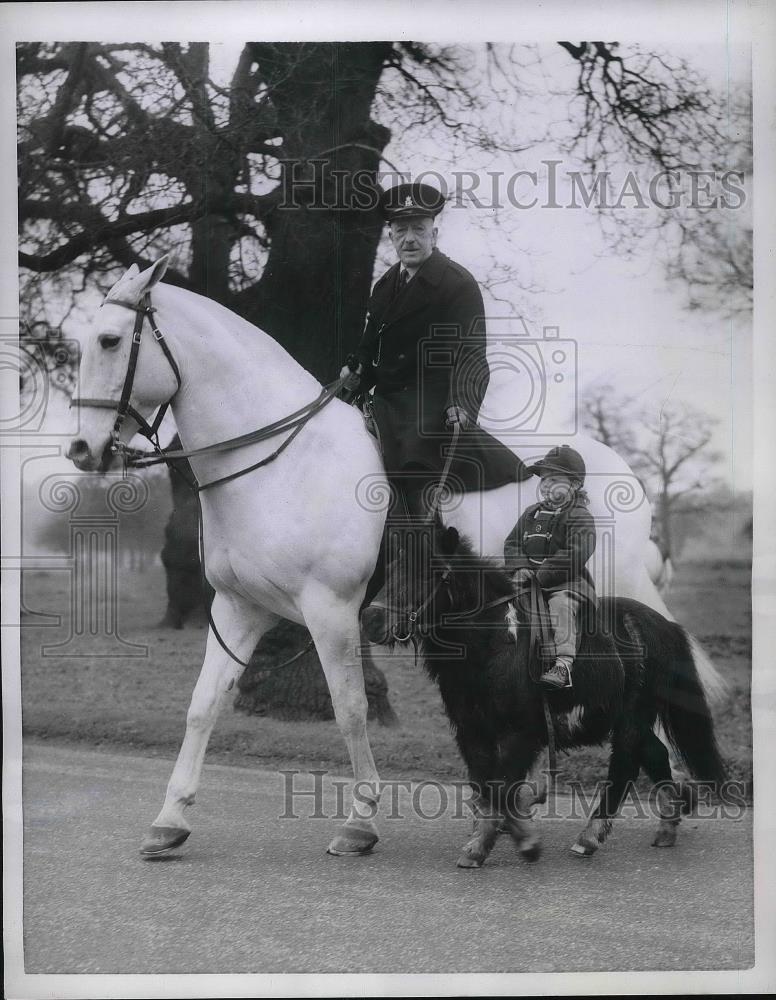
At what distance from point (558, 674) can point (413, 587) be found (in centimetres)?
66

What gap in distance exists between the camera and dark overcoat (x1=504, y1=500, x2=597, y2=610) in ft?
14.4

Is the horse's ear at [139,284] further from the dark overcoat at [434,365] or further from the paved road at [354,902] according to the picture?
the paved road at [354,902]

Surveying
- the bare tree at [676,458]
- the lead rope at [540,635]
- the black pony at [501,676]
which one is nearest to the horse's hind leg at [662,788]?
the black pony at [501,676]

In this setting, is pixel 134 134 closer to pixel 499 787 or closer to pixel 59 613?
pixel 59 613

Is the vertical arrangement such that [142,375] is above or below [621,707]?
above

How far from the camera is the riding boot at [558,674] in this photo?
13.9 feet

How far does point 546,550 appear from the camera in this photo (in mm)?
4375

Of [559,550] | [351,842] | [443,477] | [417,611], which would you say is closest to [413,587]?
[417,611]

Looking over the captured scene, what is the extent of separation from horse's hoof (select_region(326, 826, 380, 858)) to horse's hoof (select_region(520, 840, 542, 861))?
0.62 meters

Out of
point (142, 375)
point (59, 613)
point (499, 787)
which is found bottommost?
point (499, 787)

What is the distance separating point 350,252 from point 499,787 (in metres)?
2.30

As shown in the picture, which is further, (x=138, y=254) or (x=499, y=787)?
(x=138, y=254)

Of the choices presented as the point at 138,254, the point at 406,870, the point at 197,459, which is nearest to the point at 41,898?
the point at 406,870
